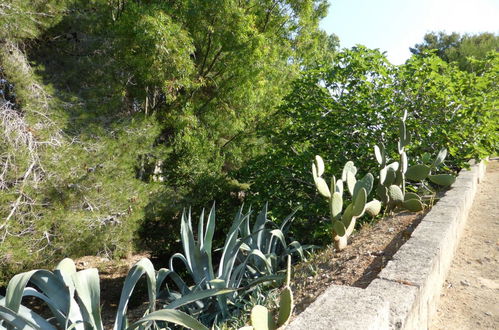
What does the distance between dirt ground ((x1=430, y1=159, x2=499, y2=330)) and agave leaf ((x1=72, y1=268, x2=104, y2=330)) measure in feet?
6.11

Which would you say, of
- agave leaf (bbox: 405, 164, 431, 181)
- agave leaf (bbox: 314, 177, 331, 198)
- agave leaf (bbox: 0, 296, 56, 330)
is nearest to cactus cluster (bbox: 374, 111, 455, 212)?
agave leaf (bbox: 405, 164, 431, 181)

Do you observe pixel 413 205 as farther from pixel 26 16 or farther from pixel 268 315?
pixel 26 16

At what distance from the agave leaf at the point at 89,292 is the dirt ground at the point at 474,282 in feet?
6.11

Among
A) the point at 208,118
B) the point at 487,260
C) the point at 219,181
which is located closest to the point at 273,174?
the point at 219,181

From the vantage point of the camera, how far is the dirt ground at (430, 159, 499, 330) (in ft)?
7.86

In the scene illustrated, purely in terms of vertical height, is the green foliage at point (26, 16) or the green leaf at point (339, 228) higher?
the green foliage at point (26, 16)

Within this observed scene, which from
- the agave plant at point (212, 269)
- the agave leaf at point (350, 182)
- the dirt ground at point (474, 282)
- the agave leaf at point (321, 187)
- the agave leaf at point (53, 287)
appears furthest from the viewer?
the agave leaf at point (350, 182)

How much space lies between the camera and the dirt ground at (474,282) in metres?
2.39

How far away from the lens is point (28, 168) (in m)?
4.96

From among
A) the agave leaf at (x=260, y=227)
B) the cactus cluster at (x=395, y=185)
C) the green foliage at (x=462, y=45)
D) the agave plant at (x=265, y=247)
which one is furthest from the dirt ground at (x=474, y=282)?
the green foliage at (x=462, y=45)

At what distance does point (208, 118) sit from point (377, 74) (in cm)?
333

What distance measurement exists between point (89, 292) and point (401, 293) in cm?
156

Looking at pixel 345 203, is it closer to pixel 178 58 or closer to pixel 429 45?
pixel 178 58

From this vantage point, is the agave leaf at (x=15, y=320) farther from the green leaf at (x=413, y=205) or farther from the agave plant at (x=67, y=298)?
the green leaf at (x=413, y=205)
